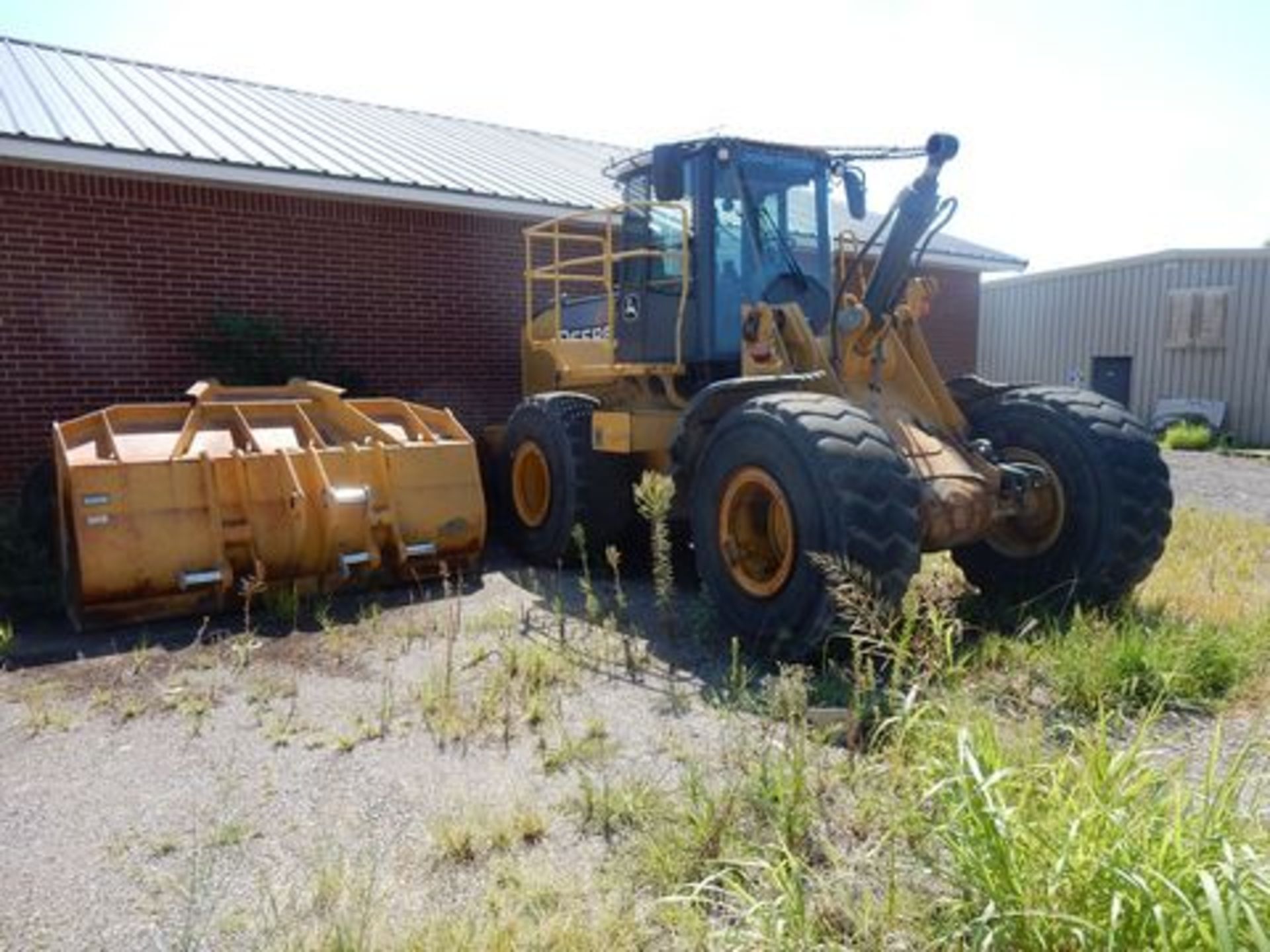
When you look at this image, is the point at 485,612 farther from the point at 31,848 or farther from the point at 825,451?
the point at 31,848

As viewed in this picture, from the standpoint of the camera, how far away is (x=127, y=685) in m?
4.80

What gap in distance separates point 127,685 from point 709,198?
4.34 meters

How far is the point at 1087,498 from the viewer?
18.0 feet

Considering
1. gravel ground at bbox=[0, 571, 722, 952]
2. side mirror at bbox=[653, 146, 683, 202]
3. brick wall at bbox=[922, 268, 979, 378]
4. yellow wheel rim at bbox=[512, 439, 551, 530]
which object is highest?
side mirror at bbox=[653, 146, 683, 202]

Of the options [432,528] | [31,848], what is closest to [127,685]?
[31,848]

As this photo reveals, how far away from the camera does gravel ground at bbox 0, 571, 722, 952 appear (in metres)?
2.90

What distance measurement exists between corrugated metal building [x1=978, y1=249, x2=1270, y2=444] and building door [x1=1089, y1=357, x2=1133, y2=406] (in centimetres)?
2

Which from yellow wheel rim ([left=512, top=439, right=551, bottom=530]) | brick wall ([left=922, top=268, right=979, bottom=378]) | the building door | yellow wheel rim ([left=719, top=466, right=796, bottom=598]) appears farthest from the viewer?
the building door

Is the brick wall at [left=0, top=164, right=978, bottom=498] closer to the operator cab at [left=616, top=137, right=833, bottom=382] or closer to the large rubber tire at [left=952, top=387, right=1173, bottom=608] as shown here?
the operator cab at [left=616, top=137, right=833, bottom=382]

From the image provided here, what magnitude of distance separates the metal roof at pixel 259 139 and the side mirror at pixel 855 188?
1.95 metres

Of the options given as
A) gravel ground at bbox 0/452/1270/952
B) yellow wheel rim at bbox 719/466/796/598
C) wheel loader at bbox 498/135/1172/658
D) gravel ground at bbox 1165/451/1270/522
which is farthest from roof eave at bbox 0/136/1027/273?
gravel ground at bbox 1165/451/1270/522

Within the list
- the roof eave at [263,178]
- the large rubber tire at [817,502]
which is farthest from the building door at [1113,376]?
the large rubber tire at [817,502]

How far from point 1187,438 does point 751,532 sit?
16.2 m

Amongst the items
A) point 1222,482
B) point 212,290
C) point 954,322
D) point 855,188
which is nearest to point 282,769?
point 855,188
